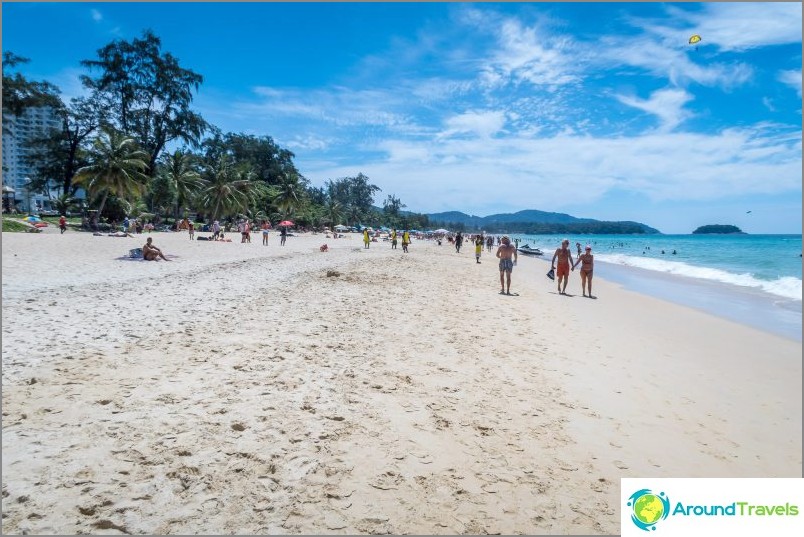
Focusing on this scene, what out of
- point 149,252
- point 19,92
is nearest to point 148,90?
point 19,92

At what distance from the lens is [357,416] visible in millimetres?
4250

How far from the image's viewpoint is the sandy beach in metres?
2.89

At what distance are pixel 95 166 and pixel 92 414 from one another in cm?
3455

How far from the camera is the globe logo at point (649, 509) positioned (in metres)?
2.96

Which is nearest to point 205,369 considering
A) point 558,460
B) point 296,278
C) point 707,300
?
point 558,460

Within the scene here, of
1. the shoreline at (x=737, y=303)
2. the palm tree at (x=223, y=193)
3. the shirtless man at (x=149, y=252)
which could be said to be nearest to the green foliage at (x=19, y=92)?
the palm tree at (x=223, y=193)

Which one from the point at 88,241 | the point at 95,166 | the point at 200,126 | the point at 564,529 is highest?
the point at 200,126

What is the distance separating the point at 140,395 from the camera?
4.42m

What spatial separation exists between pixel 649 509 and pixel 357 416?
2.66 m

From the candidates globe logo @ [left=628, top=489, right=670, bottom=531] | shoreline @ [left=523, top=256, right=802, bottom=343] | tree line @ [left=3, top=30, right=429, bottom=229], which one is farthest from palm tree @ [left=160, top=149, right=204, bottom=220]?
globe logo @ [left=628, top=489, right=670, bottom=531]

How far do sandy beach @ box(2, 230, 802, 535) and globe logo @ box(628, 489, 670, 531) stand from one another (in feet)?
0.46

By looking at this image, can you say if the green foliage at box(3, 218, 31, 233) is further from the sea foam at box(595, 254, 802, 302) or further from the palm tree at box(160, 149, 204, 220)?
the sea foam at box(595, 254, 802, 302)

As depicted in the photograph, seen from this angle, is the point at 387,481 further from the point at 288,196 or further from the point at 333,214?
the point at 333,214

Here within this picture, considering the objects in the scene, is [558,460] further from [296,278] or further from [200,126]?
[200,126]
